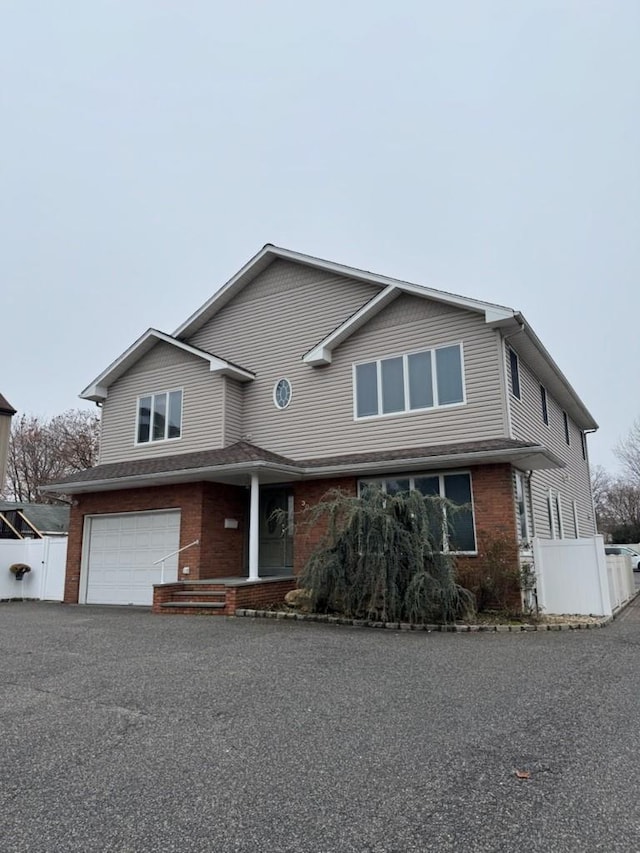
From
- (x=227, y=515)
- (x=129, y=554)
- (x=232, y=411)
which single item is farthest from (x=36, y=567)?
(x=232, y=411)

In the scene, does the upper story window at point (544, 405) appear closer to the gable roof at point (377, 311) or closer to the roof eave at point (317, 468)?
the gable roof at point (377, 311)

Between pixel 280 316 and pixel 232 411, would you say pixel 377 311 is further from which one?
pixel 232 411

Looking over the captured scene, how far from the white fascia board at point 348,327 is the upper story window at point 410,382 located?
2.79ft

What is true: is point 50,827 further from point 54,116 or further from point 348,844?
point 54,116

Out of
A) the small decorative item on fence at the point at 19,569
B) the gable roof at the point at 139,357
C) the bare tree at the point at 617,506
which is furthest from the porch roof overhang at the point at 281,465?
the bare tree at the point at 617,506

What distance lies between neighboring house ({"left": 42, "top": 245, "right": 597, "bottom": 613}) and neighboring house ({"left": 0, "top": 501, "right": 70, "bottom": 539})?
618cm

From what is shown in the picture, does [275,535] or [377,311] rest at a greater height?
[377,311]

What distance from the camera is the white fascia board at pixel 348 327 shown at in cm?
1384

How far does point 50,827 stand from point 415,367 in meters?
11.7

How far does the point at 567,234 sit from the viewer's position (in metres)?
26.0

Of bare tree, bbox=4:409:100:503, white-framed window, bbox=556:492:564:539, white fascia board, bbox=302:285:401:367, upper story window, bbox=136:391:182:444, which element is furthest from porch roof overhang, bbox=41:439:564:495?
bare tree, bbox=4:409:100:503

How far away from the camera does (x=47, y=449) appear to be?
3650 cm

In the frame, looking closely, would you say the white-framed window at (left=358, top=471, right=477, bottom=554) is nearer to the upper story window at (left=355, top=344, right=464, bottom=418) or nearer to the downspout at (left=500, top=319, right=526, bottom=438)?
the downspout at (left=500, top=319, right=526, bottom=438)

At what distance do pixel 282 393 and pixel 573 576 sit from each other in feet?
26.9
